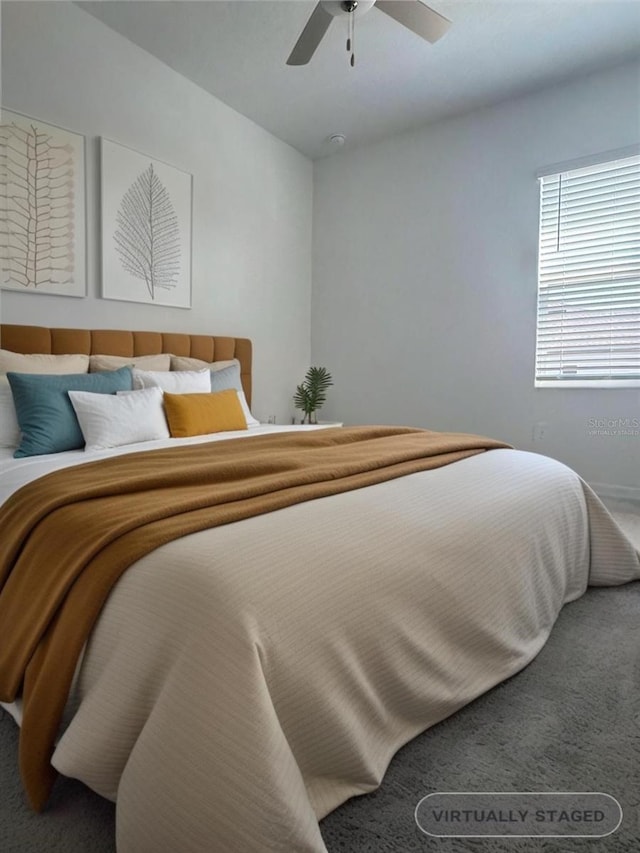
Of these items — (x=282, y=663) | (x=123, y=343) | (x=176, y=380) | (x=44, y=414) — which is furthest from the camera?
(x=123, y=343)

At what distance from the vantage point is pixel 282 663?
943 mm

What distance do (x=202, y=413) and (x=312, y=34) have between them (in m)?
1.83

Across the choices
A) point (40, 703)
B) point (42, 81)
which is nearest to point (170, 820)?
point (40, 703)

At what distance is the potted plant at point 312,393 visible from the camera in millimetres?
4441

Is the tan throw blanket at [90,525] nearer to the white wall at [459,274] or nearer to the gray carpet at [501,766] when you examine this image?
the gray carpet at [501,766]

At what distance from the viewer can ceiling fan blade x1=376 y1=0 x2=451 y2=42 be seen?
2.25 metres

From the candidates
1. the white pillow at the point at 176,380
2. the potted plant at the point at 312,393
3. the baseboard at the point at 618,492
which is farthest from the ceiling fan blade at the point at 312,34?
the baseboard at the point at 618,492

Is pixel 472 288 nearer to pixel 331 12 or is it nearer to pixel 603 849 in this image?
pixel 331 12

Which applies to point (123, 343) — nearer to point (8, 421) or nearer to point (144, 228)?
point (144, 228)

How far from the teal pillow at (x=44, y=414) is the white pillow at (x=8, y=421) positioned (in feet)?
0.13

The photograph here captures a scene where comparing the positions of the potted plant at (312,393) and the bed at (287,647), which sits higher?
the potted plant at (312,393)

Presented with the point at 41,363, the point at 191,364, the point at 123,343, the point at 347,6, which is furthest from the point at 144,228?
the point at 347,6

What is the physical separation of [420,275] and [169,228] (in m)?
1.95

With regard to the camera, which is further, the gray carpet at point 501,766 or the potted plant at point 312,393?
the potted plant at point 312,393
